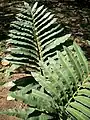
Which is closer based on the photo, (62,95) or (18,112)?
(18,112)

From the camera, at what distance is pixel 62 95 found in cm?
182

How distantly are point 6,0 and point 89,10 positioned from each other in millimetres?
1899

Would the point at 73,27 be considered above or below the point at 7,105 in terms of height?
Answer: above

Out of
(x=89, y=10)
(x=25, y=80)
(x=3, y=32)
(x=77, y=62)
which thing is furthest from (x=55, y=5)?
(x=77, y=62)

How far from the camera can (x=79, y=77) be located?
6.01ft

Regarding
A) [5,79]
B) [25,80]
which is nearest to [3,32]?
[5,79]

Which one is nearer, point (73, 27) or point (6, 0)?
point (73, 27)

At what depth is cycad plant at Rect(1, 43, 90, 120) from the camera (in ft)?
5.40

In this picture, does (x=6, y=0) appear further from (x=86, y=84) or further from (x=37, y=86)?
(x=86, y=84)

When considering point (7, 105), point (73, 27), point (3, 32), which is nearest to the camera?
point (7, 105)

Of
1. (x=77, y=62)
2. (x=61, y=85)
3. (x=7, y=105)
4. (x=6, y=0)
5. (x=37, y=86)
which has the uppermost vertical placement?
(x=6, y=0)

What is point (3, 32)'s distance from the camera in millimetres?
4906

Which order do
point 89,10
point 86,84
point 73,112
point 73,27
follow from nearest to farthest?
point 73,112 < point 86,84 < point 73,27 < point 89,10

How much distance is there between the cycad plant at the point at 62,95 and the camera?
165cm
